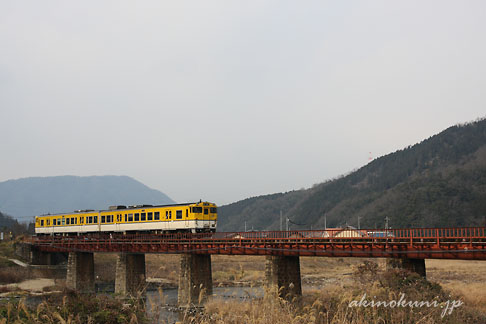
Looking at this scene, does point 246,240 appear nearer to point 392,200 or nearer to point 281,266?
point 281,266

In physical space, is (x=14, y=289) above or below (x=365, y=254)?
below

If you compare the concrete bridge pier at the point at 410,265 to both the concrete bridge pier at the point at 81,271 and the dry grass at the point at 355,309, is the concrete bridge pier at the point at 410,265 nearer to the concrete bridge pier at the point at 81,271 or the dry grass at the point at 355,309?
the dry grass at the point at 355,309

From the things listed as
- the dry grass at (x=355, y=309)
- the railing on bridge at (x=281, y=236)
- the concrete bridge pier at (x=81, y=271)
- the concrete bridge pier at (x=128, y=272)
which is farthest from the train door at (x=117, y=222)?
the dry grass at (x=355, y=309)

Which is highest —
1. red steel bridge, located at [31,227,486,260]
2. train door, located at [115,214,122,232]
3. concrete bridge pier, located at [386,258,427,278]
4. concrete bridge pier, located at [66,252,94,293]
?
train door, located at [115,214,122,232]

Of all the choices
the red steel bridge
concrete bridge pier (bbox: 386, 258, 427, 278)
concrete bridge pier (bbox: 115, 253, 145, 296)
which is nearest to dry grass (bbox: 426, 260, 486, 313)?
the red steel bridge

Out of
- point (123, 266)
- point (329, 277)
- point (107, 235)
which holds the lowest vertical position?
point (329, 277)

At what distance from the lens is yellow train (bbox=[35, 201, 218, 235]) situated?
150 feet

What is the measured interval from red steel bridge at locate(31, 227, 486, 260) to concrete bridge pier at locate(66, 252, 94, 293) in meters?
1.65

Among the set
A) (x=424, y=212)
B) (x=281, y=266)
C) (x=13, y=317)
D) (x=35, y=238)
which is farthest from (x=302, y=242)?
(x=424, y=212)

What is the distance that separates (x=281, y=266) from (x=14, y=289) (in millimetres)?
33050

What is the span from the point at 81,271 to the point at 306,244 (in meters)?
33.2

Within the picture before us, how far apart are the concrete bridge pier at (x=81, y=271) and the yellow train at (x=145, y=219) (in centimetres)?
340

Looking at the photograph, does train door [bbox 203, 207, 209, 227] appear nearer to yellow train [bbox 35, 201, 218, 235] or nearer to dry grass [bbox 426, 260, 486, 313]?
yellow train [bbox 35, 201, 218, 235]

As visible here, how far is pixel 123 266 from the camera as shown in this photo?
48.3 metres
